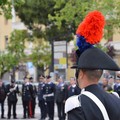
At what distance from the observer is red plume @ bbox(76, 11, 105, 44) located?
13.0ft

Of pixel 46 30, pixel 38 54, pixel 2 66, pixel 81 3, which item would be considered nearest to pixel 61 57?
pixel 81 3

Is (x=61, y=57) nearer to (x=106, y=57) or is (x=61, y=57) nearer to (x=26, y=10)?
(x=26, y=10)

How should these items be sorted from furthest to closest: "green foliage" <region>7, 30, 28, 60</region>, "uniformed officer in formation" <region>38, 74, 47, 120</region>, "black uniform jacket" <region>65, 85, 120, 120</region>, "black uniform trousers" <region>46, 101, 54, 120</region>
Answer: "green foliage" <region>7, 30, 28, 60</region>, "uniformed officer in formation" <region>38, 74, 47, 120</region>, "black uniform trousers" <region>46, 101, 54, 120</region>, "black uniform jacket" <region>65, 85, 120, 120</region>

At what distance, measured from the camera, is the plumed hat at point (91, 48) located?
393 centimetres

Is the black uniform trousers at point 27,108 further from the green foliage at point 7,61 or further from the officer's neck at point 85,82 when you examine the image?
the green foliage at point 7,61

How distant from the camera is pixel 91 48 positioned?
401cm

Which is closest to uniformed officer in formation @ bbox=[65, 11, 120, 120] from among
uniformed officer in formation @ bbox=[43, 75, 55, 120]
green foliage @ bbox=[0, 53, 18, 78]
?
uniformed officer in formation @ bbox=[43, 75, 55, 120]

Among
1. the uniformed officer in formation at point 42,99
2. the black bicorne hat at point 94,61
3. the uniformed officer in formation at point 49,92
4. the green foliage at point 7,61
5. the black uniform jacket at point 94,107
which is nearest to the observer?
the black uniform jacket at point 94,107

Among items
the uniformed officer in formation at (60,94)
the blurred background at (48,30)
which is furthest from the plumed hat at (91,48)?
the uniformed officer in formation at (60,94)

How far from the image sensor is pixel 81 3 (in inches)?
1020

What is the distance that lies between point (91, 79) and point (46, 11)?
106 feet

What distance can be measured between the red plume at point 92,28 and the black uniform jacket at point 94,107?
14.2 inches

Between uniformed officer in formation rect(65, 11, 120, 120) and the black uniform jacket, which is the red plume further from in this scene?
the black uniform jacket

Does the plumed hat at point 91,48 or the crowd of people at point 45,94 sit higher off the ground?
the plumed hat at point 91,48
